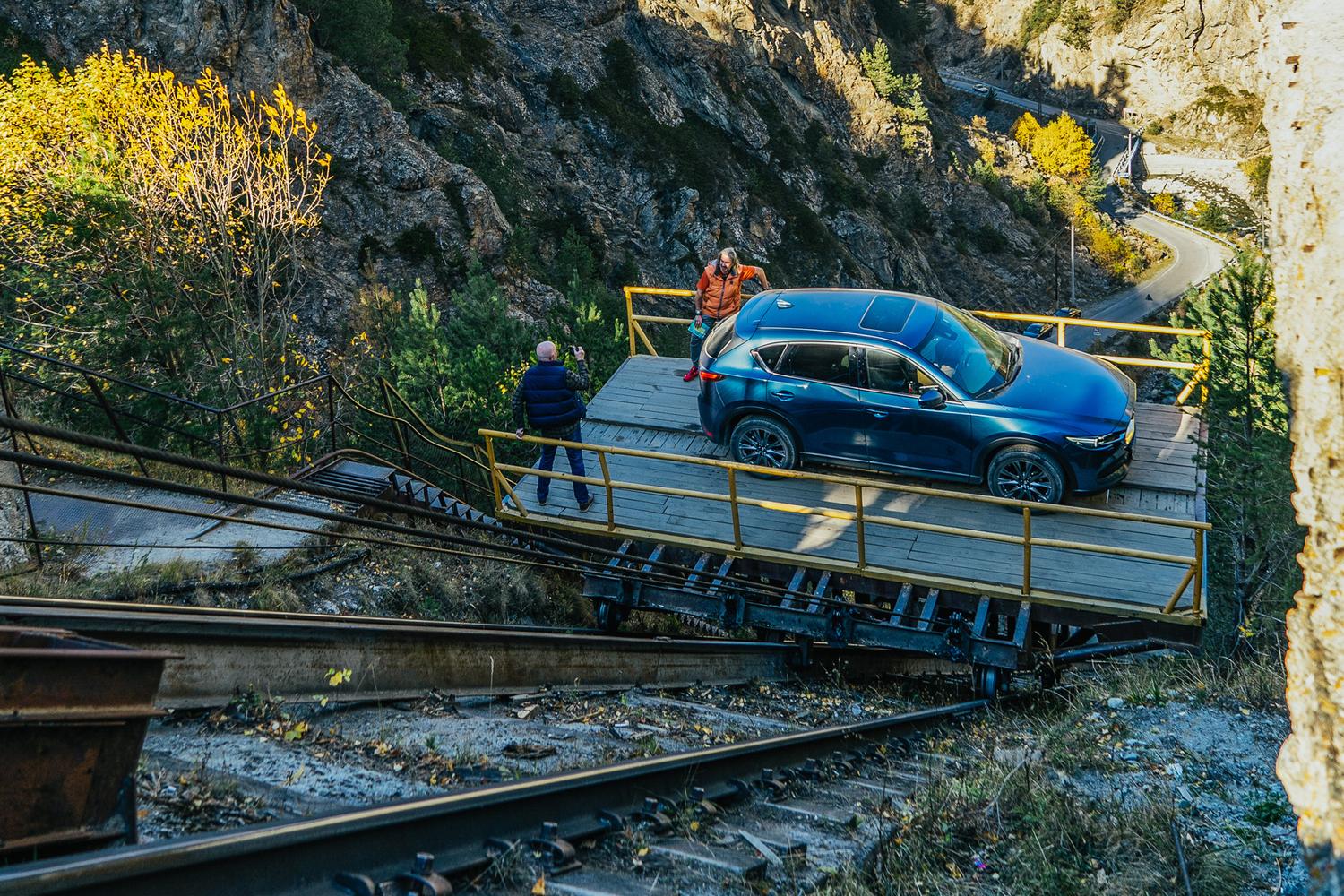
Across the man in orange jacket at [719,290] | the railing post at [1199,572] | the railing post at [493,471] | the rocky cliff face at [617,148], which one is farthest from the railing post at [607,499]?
the rocky cliff face at [617,148]

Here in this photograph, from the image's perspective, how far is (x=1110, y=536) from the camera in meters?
9.77

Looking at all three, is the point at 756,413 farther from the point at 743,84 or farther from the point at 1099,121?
the point at 1099,121

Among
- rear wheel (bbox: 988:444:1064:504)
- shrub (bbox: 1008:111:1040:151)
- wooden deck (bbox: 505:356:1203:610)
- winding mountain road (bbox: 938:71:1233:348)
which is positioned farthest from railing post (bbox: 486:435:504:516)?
shrub (bbox: 1008:111:1040:151)

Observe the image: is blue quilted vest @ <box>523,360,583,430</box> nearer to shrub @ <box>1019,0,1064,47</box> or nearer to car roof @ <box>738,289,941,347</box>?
car roof @ <box>738,289,941,347</box>

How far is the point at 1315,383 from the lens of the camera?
3291 millimetres

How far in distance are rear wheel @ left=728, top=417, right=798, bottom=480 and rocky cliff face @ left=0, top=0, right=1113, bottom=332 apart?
17567 mm

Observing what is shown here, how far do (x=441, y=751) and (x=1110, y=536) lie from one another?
22.9ft

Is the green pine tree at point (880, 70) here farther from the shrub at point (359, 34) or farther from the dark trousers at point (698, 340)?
the dark trousers at point (698, 340)

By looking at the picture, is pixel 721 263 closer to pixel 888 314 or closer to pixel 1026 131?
pixel 888 314

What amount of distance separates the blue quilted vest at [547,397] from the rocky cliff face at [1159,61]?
358ft

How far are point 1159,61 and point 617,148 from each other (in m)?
91.3

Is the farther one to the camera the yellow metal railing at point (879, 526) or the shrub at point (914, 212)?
the shrub at point (914, 212)

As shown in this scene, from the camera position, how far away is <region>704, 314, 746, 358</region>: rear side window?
35.7 ft

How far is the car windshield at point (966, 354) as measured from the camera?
394 inches
